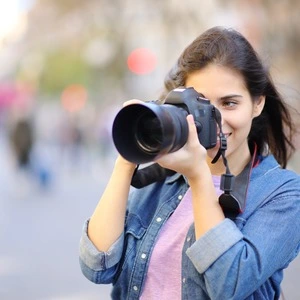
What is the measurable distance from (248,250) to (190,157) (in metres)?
0.26

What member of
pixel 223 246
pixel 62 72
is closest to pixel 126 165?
pixel 223 246

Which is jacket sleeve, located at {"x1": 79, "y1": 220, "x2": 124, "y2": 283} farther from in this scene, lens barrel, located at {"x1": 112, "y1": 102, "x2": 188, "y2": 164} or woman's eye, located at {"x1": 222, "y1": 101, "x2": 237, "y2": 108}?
woman's eye, located at {"x1": 222, "y1": 101, "x2": 237, "y2": 108}

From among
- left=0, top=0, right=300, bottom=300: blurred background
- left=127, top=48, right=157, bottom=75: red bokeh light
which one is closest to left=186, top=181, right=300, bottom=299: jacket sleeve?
left=0, top=0, right=300, bottom=300: blurred background

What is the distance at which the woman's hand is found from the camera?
1.73 metres

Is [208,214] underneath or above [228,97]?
underneath

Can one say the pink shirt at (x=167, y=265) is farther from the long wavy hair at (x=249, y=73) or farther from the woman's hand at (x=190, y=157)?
the long wavy hair at (x=249, y=73)

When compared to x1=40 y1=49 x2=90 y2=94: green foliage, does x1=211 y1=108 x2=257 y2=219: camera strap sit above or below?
above

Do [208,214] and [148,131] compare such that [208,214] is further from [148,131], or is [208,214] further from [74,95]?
[74,95]

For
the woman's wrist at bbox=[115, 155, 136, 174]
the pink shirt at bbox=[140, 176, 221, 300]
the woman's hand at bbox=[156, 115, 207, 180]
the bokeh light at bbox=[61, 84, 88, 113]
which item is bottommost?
the bokeh light at bbox=[61, 84, 88, 113]

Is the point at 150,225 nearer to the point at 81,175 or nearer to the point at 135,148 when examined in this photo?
the point at 135,148

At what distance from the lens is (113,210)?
1.90 meters

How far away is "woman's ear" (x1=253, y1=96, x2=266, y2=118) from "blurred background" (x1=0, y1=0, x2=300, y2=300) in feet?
0.50

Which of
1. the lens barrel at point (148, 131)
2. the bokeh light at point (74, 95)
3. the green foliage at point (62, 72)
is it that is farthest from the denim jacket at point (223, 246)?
the green foliage at point (62, 72)

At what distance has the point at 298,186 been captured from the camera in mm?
1848
